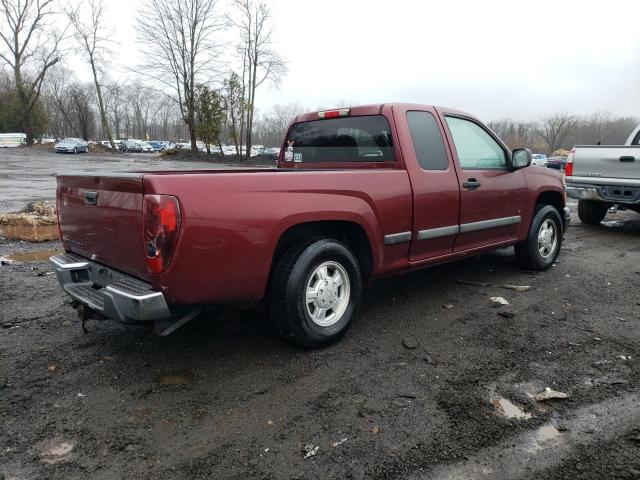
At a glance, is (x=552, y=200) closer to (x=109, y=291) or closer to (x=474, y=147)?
(x=474, y=147)

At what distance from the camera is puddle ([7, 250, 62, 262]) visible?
19.3ft

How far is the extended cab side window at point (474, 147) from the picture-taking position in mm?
4605

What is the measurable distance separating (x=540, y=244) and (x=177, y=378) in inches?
177

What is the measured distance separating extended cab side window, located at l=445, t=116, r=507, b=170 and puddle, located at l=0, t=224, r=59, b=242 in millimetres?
5762

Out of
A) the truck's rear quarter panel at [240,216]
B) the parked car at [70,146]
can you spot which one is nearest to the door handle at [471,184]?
the truck's rear quarter panel at [240,216]

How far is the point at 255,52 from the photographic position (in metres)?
35.2

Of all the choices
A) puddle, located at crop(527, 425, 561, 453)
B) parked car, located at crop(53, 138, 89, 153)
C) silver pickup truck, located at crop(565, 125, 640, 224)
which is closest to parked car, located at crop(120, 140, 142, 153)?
parked car, located at crop(53, 138, 89, 153)

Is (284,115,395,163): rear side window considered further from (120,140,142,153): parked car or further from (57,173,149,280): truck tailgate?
(120,140,142,153): parked car

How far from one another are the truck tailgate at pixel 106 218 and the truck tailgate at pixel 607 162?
25.4 ft

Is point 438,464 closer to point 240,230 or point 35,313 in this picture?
point 240,230

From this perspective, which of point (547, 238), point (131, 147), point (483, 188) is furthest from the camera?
point (131, 147)

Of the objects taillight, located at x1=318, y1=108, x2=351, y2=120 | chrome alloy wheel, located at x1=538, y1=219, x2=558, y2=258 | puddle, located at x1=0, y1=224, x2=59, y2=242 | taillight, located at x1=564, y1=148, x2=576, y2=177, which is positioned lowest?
puddle, located at x1=0, y1=224, x2=59, y2=242

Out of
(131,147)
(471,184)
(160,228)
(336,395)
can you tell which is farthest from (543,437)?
(131,147)

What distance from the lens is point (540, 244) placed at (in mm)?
5707
